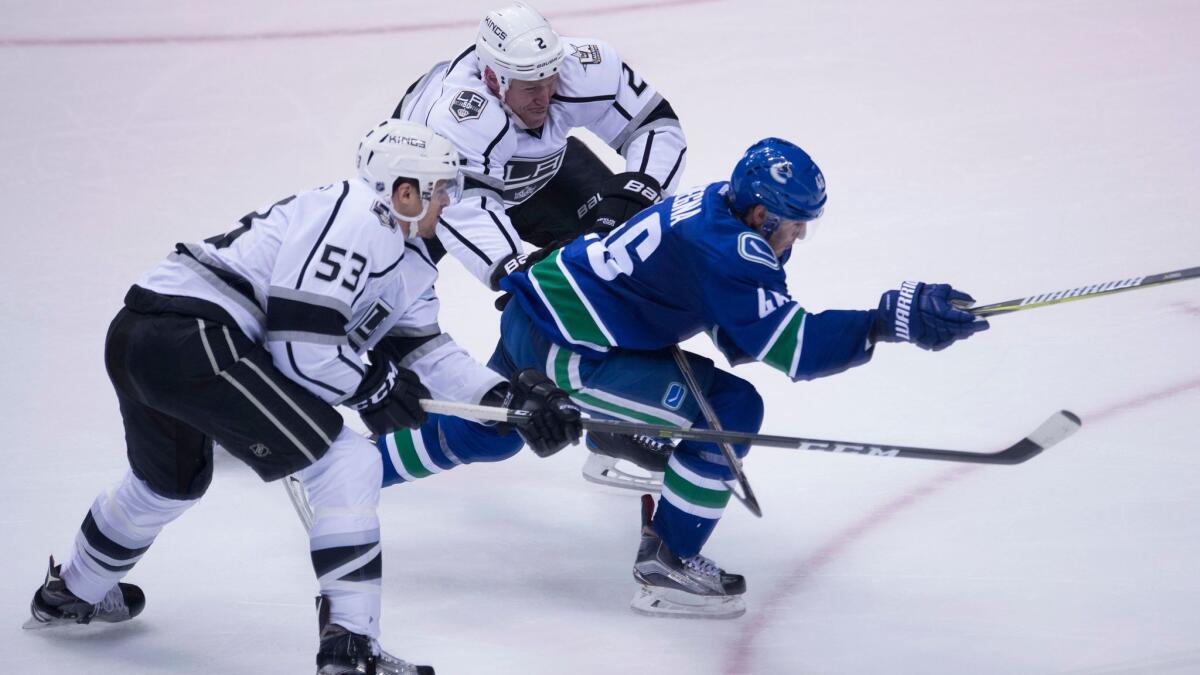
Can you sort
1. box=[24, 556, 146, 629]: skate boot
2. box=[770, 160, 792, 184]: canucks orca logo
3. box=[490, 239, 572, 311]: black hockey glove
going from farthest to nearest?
1. box=[490, 239, 572, 311]: black hockey glove
2. box=[24, 556, 146, 629]: skate boot
3. box=[770, 160, 792, 184]: canucks orca logo

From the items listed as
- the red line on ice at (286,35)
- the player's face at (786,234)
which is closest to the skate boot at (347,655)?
the player's face at (786,234)

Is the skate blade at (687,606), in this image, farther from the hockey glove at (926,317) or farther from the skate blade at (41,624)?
the skate blade at (41,624)

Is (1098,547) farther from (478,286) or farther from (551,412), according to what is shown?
(478,286)

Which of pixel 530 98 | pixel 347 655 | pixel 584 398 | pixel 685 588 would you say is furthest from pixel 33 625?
pixel 530 98

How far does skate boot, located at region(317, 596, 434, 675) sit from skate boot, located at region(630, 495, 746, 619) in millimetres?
752

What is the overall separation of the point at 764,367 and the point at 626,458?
991 millimetres

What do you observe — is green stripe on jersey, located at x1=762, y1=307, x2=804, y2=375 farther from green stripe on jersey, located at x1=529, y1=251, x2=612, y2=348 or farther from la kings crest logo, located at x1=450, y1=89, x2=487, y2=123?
la kings crest logo, located at x1=450, y1=89, x2=487, y2=123

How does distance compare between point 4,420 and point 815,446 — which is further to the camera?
point 4,420

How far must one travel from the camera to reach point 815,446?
3312 millimetres

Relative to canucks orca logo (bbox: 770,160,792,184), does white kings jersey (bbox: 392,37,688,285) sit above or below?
below

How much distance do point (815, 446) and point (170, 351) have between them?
51.8 inches

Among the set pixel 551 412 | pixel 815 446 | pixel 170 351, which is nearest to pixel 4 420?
pixel 170 351

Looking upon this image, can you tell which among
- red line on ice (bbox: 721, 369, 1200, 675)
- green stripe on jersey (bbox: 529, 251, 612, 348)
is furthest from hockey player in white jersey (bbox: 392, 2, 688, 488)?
red line on ice (bbox: 721, 369, 1200, 675)

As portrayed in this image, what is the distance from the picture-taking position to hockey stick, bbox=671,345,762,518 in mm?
3494
